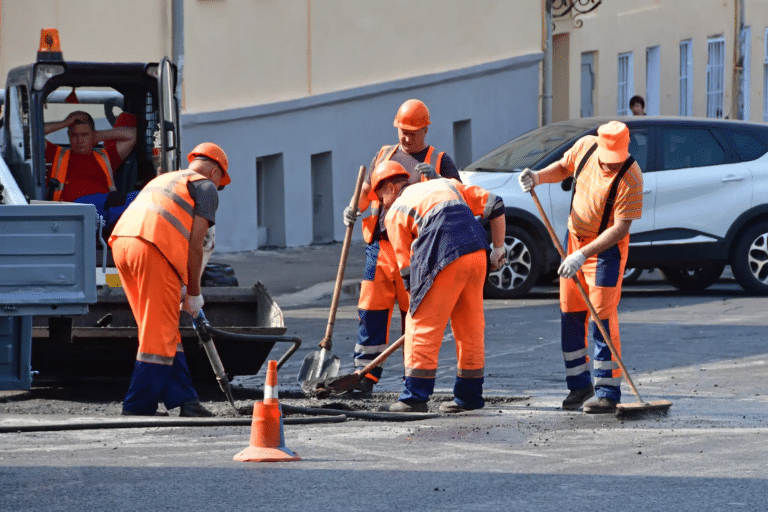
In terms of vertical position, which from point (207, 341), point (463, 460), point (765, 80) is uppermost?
point (765, 80)

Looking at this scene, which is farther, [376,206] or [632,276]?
[632,276]

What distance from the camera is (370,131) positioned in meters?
21.8

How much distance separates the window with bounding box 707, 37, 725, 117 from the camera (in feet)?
104

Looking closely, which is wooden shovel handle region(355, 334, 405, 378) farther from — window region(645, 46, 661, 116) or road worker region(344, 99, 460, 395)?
window region(645, 46, 661, 116)

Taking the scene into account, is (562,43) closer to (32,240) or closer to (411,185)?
(411,185)

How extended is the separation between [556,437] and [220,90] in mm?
12074

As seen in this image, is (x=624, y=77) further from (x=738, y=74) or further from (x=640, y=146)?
(x=640, y=146)

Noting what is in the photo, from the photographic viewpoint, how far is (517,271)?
47.8 feet

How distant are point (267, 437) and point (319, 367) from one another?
2.48 meters

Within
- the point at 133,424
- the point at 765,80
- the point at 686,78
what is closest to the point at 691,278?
the point at 133,424

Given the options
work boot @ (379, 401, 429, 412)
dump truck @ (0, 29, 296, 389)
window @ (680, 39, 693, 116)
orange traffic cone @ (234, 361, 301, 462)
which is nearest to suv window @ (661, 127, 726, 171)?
dump truck @ (0, 29, 296, 389)

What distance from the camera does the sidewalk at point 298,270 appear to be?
15570mm

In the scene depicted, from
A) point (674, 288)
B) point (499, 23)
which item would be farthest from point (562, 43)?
point (674, 288)

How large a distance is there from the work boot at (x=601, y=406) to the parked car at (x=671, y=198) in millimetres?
5675
